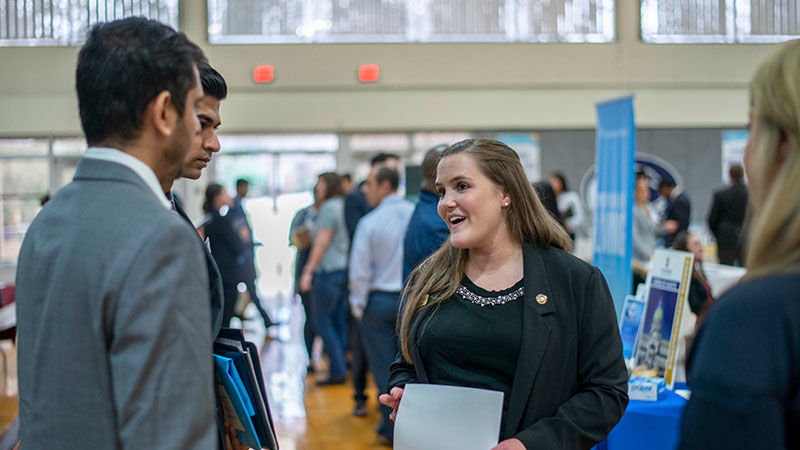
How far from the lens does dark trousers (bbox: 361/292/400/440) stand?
4.59 m

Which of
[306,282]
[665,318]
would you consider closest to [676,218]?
[306,282]

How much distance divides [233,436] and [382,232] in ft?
10.9

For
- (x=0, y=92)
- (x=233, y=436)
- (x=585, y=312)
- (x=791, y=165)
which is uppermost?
(x=0, y=92)

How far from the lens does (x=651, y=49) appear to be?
1152 centimetres

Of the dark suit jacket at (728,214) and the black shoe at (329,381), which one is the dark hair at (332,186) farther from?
the dark suit jacket at (728,214)

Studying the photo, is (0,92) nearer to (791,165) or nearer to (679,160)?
(679,160)

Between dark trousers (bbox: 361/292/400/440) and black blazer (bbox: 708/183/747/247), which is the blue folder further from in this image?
black blazer (bbox: 708/183/747/247)

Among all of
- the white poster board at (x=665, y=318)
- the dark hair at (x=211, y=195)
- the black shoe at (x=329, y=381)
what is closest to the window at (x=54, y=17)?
the dark hair at (x=211, y=195)

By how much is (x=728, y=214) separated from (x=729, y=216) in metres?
0.02

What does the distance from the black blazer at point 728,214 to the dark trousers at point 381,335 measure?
5.14 meters

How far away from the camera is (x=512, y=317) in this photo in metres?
1.92

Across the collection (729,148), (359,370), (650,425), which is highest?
(729,148)

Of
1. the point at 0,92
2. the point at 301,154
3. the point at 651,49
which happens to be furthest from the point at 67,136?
the point at 651,49

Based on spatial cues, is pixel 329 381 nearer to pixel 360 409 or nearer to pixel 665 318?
pixel 360 409
